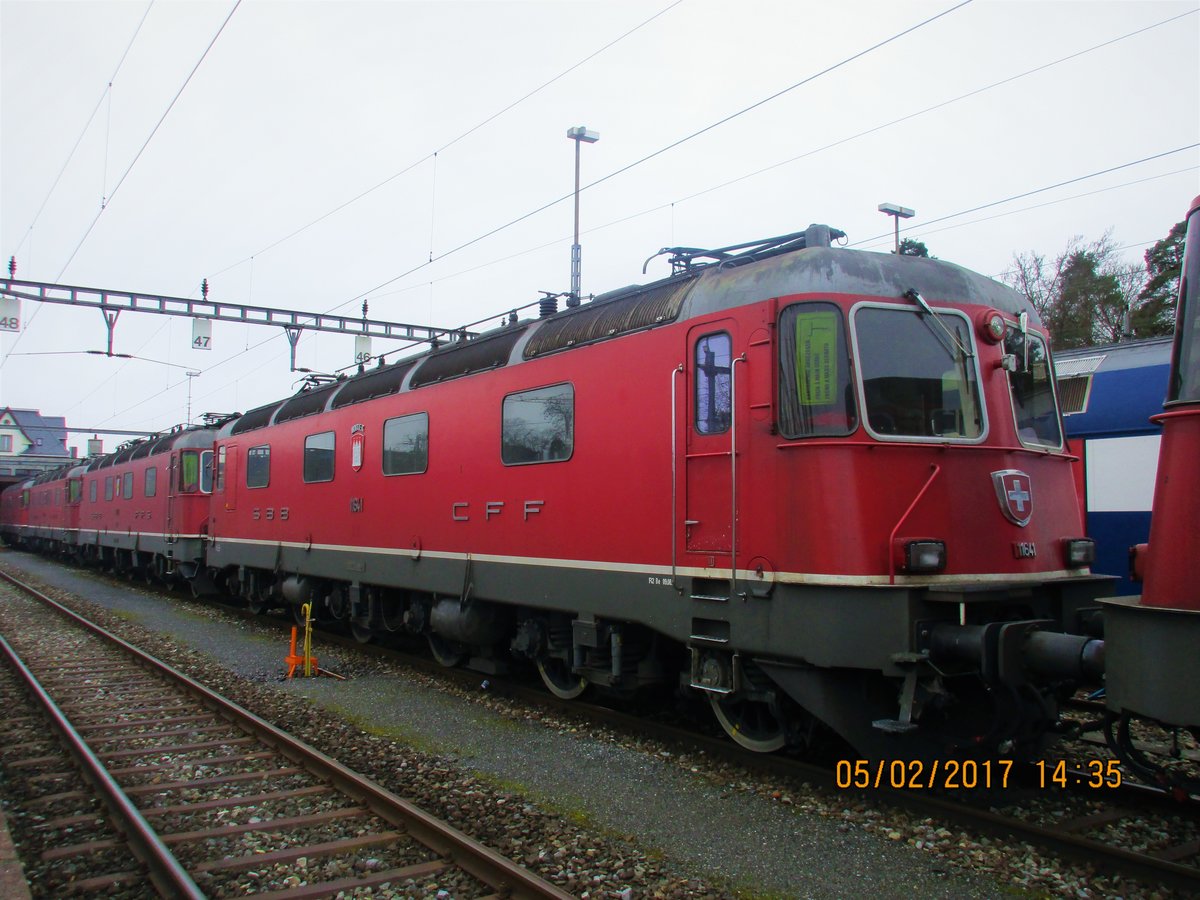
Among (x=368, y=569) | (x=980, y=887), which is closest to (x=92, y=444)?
(x=368, y=569)

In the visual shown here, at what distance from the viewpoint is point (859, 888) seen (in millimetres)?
4535

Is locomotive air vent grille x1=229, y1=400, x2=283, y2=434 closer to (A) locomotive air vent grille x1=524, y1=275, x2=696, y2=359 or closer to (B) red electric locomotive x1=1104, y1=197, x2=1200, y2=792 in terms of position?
(A) locomotive air vent grille x1=524, y1=275, x2=696, y2=359

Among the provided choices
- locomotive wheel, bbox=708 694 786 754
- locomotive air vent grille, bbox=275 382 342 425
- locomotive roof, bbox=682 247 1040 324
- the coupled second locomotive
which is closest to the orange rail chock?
the coupled second locomotive

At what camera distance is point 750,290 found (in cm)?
623

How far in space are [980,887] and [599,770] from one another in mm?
2821

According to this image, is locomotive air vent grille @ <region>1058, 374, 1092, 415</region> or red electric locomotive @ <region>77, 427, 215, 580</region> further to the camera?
red electric locomotive @ <region>77, 427, 215, 580</region>

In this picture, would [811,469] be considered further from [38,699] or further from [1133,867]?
[38,699]

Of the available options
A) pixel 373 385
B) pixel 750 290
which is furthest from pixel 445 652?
pixel 750 290

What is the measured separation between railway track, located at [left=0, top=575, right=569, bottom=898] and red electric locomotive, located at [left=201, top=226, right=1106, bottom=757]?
2.29 metres

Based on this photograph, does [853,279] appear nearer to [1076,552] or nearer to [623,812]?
[1076,552]

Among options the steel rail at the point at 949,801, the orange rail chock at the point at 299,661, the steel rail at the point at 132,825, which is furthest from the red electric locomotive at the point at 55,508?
the steel rail at the point at 949,801

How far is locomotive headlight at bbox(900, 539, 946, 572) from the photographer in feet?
17.8

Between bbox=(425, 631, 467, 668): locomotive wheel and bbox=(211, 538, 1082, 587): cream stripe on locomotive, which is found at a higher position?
bbox=(211, 538, 1082, 587): cream stripe on locomotive

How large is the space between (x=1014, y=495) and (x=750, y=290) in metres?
2.20
